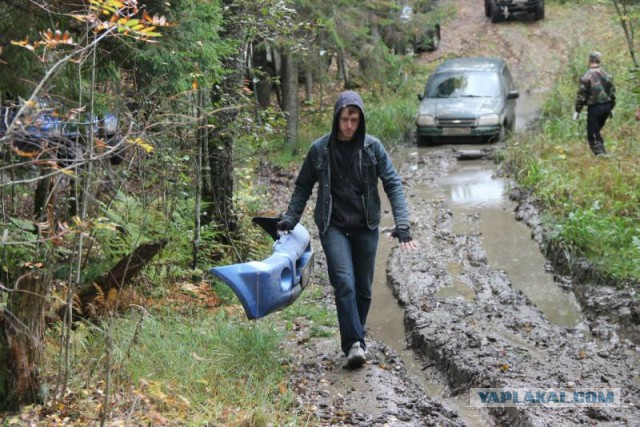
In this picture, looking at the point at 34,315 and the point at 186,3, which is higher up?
the point at 186,3

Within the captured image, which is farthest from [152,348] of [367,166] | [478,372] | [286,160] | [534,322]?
[286,160]

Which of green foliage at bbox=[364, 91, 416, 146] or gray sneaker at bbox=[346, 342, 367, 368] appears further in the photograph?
green foliage at bbox=[364, 91, 416, 146]

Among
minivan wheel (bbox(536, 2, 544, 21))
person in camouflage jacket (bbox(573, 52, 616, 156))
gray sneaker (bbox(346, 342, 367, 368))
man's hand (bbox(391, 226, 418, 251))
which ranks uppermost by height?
minivan wheel (bbox(536, 2, 544, 21))

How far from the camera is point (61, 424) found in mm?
4746

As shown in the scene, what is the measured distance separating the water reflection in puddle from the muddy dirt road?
2cm

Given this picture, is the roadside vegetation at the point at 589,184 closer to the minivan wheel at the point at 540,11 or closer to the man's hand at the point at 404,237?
the man's hand at the point at 404,237

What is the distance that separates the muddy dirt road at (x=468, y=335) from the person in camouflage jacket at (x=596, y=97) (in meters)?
1.74

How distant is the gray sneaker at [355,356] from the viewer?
607 cm

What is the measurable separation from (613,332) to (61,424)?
17.0 ft

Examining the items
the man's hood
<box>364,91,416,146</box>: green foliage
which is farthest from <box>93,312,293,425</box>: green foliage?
<box>364,91,416,146</box>: green foliage

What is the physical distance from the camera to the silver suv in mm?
33094

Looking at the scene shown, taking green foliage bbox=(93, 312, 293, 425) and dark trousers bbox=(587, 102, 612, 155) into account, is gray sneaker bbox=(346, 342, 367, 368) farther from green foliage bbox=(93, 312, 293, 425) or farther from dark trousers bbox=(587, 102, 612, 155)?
dark trousers bbox=(587, 102, 612, 155)

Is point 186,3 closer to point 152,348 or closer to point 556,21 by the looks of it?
point 152,348

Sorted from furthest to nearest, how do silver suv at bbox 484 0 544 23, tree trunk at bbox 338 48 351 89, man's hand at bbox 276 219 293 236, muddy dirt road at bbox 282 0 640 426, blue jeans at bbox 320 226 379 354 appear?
silver suv at bbox 484 0 544 23
tree trunk at bbox 338 48 351 89
man's hand at bbox 276 219 293 236
blue jeans at bbox 320 226 379 354
muddy dirt road at bbox 282 0 640 426
